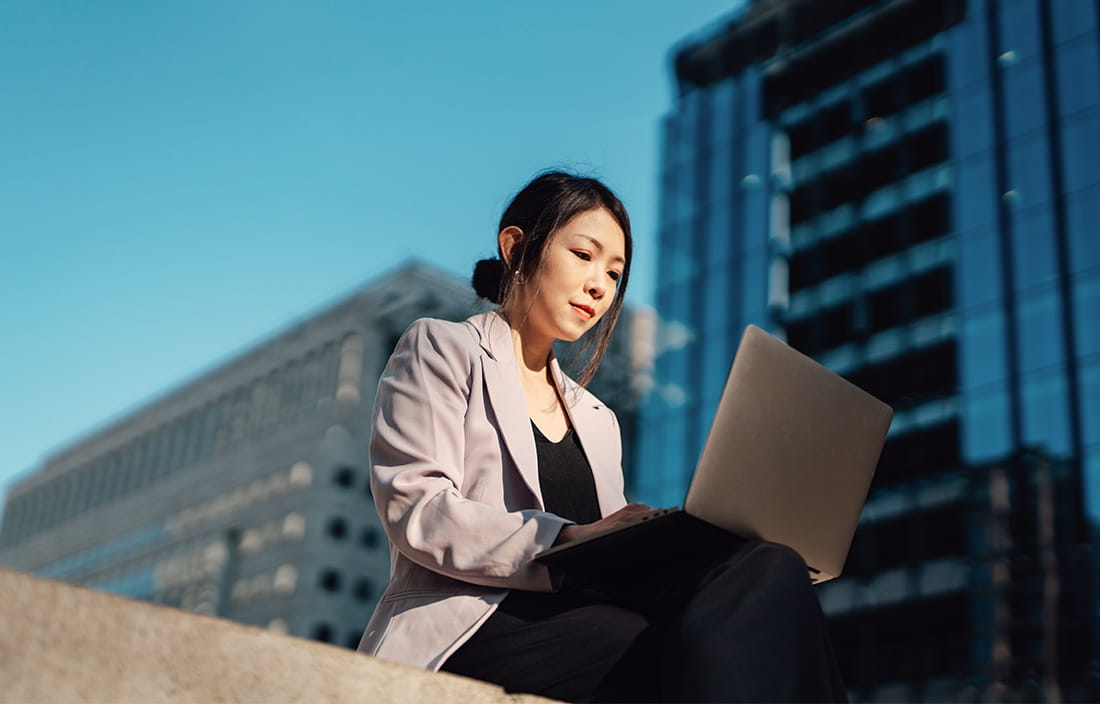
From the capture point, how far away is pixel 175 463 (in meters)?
62.2

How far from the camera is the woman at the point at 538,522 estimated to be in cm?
196

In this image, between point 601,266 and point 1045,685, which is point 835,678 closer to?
point 601,266

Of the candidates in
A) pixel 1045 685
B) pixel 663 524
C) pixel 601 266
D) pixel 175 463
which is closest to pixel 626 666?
pixel 663 524

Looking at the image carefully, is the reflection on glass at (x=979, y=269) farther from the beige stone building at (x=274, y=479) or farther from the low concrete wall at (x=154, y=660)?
the low concrete wall at (x=154, y=660)

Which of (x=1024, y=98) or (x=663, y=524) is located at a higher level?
(x=1024, y=98)

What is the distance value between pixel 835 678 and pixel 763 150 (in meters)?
30.5

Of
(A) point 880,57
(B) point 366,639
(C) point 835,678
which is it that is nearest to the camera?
(C) point 835,678

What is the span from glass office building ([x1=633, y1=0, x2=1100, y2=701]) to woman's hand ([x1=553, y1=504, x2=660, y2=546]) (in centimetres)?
2182

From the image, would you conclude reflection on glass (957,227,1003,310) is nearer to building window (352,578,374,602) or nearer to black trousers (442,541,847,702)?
black trousers (442,541,847,702)

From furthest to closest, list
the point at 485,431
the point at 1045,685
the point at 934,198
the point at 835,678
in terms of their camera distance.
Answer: the point at 934,198, the point at 1045,685, the point at 485,431, the point at 835,678

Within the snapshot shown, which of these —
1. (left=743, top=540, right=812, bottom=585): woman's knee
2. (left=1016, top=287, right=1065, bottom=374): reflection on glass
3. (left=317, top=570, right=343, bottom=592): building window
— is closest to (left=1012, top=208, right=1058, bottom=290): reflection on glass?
(left=1016, top=287, right=1065, bottom=374): reflection on glass

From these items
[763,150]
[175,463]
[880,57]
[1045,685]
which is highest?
[880,57]

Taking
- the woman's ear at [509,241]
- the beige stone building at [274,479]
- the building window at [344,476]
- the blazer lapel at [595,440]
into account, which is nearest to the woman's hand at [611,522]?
the blazer lapel at [595,440]

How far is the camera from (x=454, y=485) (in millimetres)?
2393
